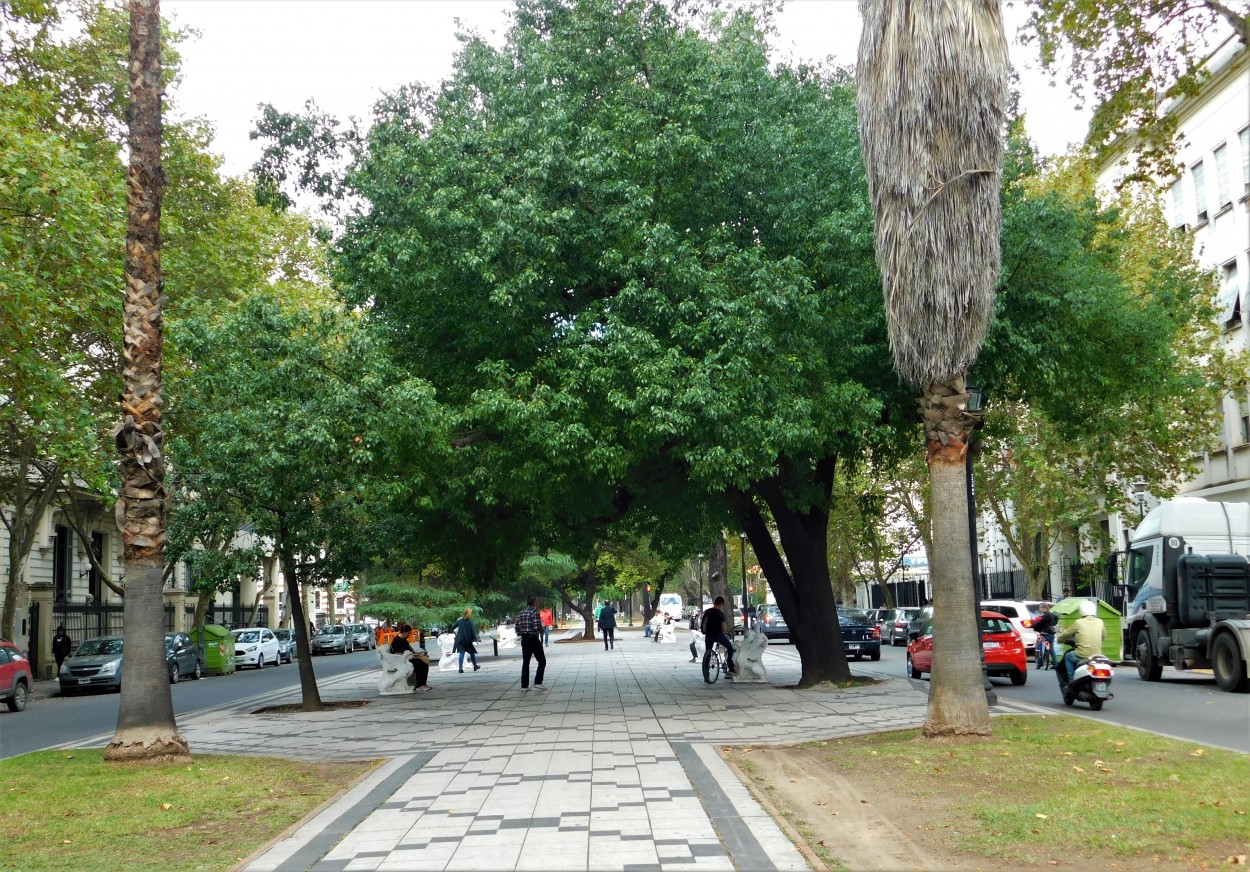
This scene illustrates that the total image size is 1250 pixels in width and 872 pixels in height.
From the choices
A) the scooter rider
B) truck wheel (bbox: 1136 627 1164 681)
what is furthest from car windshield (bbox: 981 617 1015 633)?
the scooter rider

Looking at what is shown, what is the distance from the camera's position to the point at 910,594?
262 feet

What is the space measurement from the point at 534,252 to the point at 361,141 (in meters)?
5.27

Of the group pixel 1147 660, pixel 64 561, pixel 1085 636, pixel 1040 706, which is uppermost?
pixel 64 561

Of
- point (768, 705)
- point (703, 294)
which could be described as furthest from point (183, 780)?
point (768, 705)

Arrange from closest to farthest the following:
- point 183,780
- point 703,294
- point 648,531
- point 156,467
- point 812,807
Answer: point 812,807 → point 183,780 → point 156,467 → point 703,294 → point 648,531

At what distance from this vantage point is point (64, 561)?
45.6 meters

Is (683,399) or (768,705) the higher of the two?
(683,399)

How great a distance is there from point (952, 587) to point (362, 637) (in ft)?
173

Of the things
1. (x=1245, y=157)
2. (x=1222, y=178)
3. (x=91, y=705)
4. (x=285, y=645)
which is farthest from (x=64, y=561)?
(x=1245, y=157)

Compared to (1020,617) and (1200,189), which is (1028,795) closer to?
(1020,617)

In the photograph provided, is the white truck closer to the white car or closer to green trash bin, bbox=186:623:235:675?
green trash bin, bbox=186:623:235:675

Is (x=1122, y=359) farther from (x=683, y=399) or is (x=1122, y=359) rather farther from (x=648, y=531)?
(x=648, y=531)

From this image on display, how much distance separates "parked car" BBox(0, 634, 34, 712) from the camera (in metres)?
24.1

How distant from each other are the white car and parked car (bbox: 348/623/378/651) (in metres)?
14.9
